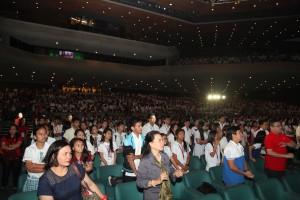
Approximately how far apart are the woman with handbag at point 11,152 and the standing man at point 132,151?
2944mm

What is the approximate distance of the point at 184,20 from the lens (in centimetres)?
2086

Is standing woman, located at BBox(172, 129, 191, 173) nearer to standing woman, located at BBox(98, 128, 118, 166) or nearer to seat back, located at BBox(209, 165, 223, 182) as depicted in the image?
seat back, located at BBox(209, 165, 223, 182)

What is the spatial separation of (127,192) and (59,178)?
1479 millimetres

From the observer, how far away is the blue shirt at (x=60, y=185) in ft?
8.53

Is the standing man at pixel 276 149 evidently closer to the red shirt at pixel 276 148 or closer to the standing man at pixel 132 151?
the red shirt at pixel 276 148

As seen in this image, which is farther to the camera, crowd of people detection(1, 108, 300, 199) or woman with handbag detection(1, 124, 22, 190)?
woman with handbag detection(1, 124, 22, 190)

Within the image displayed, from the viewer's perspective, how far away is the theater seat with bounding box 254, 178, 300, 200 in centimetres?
418

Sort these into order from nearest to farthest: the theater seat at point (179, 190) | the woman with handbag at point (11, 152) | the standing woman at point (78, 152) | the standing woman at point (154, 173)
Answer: the standing woman at point (154, 173) < the standing woman at point (78, 152) < the theater seat at point (179, 190) < the woman with handbag at point (11, 152)

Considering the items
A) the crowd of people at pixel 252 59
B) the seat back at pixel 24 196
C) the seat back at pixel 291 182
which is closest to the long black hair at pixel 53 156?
Answer: the seat back at pixel 24 196

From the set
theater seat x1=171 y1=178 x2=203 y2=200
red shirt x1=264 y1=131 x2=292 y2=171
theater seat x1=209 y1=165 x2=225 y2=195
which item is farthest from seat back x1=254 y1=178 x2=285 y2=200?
theater seat x1=171 y1=178 x2=203 y2=200

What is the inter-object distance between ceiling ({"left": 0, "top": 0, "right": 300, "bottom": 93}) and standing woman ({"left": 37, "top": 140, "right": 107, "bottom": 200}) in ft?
55.5

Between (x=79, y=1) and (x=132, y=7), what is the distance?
3.58 m

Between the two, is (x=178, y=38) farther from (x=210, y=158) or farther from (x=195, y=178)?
(x=195, y=178)

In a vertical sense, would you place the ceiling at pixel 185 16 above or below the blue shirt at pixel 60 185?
above
